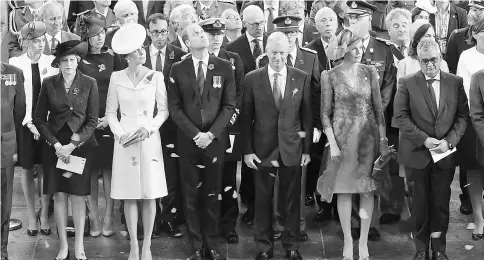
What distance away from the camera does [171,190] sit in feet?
32.9

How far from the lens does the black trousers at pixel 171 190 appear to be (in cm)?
989

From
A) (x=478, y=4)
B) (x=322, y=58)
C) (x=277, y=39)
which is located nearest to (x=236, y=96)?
(x=277, y=39)

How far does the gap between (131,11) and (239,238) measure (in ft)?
8.25

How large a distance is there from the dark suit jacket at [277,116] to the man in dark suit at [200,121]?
6.9 inches

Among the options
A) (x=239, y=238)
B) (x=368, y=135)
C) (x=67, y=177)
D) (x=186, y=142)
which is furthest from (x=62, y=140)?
(x=368, y=135)

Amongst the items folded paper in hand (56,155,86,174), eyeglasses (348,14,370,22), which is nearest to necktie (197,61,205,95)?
folded paper in hand (56,155,86,174)

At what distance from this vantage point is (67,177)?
9242 millimetres

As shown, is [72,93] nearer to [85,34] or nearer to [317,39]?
[85,34]

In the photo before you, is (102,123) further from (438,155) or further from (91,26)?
(438,155)

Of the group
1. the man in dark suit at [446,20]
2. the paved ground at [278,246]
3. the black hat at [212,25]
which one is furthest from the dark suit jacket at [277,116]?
the man in dark suit at [446,20]

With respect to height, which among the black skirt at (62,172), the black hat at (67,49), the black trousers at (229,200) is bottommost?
the black trousers at (229,200)

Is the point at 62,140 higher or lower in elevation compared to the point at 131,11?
lower

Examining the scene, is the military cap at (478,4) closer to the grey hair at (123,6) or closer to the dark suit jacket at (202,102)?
the dark suit jacket at (202,102)

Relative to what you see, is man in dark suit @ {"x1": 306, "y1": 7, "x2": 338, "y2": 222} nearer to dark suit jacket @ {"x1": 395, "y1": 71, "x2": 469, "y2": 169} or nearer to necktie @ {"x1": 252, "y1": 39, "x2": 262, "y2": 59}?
necktie @ {"x1": 252, "y1": 39, "x2": 262, "y2": 59}
